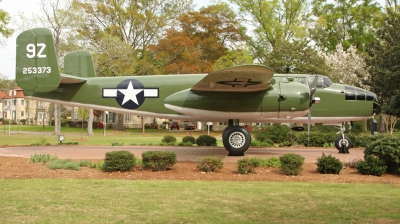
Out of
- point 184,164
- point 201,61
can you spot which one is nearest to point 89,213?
point 184,164

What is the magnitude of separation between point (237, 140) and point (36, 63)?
9351 millimetres

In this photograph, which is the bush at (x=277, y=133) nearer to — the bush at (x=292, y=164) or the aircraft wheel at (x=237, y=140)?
the aircraft wheel at (x=237, y=140)

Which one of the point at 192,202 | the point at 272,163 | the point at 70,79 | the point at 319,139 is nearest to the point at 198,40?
the point at 319,139

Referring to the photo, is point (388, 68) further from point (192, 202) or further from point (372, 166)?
point (192, 202)

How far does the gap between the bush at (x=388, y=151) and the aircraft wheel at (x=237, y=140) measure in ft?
15.0

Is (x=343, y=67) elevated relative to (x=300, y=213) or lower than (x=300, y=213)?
elevated

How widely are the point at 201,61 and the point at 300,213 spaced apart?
4532 centimetres

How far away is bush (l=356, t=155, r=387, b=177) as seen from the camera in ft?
36.2

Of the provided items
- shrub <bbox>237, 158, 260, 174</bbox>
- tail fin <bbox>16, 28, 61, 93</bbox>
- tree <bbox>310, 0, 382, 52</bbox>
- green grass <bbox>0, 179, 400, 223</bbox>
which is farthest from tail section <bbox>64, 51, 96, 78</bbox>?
tree <bbox>310, 0, 382, 52</bbox>

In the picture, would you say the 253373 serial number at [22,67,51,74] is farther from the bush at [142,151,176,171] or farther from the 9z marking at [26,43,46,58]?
the bush at [142,151,176,171]

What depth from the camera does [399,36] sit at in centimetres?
2488

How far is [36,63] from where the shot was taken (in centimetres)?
1571

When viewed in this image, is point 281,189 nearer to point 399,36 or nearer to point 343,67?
point 399,36

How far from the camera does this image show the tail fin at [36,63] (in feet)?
51.4
